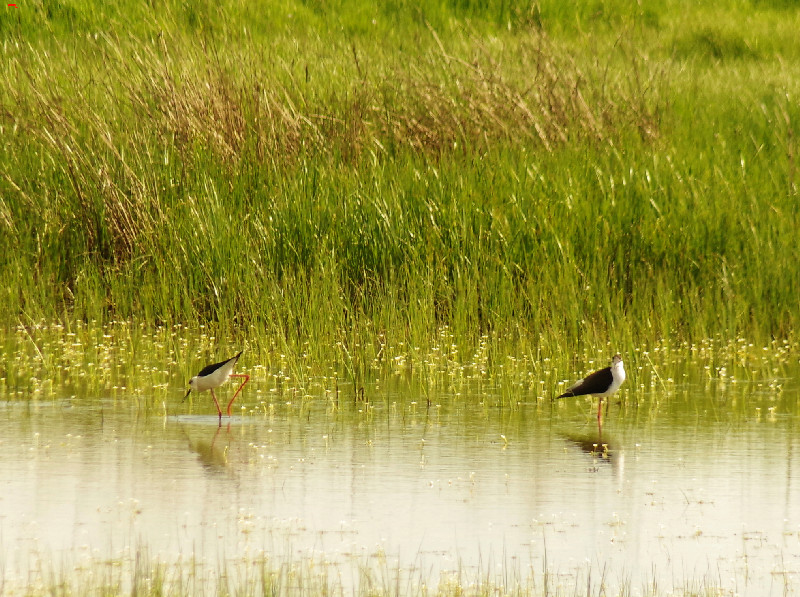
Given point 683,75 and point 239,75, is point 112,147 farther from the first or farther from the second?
point 683,75

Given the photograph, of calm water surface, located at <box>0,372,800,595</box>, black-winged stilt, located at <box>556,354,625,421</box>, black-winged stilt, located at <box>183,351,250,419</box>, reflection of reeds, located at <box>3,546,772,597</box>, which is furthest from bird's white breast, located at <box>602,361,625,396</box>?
reflection of reeds, located at <box>3,546,772,597</box>

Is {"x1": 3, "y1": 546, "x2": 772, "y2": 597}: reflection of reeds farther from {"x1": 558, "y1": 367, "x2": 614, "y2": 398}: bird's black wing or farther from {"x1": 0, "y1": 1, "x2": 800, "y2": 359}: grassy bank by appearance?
{"x1": 0, "y1": 1, "x2": 800, "y2": 359}: grassy bank

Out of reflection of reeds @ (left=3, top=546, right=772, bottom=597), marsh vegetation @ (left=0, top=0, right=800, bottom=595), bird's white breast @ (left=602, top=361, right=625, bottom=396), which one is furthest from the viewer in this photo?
bird's white breast @ (left=602, top=361, right=625, bottom=396)

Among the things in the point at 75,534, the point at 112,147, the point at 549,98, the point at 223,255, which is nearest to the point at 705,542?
the point at 75,534

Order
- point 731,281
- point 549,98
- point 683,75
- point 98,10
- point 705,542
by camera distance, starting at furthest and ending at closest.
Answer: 1. point 98,10
2. point 683,75
3. point 549,98
4. point 731,281
5. point 705,542

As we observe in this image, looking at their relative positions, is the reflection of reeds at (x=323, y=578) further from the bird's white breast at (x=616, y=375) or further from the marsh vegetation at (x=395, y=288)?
the bird's white breast at (x=616, y=375)

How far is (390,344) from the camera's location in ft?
29.6

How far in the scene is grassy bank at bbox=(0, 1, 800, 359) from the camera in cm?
945

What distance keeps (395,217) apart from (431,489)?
5096 millimetres

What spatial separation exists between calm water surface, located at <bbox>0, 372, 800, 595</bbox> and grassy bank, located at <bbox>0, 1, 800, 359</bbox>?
1.58 m

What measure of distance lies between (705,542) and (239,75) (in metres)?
9.12

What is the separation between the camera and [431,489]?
5520 millimetres

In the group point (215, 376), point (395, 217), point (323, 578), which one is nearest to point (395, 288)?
point (395, 217)

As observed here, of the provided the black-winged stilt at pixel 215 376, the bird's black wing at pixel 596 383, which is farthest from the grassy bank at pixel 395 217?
the black-winged stilt at pixel 215 376
